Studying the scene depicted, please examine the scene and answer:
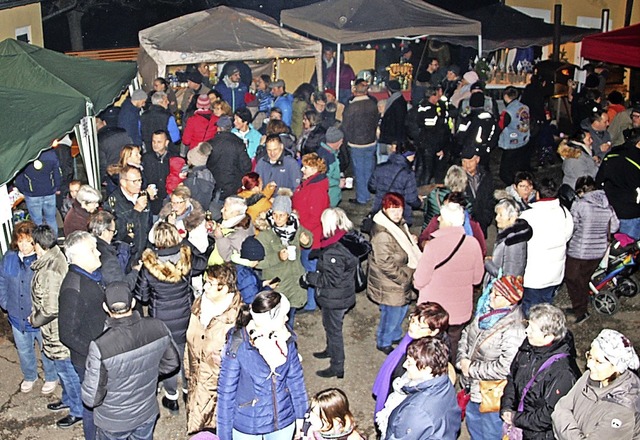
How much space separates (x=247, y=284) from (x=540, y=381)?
256 cm

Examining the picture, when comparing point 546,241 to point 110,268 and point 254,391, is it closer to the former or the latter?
point 254,391

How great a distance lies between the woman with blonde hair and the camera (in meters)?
6.07

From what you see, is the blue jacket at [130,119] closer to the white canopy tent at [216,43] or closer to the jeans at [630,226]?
the white canopy tent at [216,43]

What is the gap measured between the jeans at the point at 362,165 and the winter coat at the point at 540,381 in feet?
23.2

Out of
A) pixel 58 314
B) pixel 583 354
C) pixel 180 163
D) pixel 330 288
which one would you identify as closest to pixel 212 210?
pixel 180 163

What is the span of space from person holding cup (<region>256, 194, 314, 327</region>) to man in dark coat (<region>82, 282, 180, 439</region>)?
A: 5.41 ft

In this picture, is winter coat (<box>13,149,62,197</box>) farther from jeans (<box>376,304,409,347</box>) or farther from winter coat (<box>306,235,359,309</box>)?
jeans (<box>376,304,409,347</box>)

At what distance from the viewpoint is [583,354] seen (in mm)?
7871

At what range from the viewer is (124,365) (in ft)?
16.7

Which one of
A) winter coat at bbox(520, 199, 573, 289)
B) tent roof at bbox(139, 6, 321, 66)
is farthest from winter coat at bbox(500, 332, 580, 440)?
tent roof at bbox(139, 6, 321, 66)

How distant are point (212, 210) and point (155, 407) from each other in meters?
3.88

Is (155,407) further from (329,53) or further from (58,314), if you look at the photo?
(329,53)

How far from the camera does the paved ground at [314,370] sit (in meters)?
6.67

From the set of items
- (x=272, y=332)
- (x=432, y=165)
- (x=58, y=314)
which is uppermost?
(x=272, y=332)
